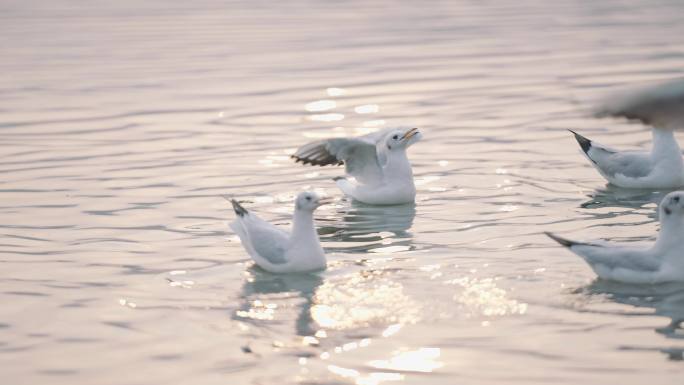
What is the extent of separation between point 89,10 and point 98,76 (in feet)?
37.6

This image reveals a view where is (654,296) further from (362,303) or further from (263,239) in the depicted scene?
(263,239)

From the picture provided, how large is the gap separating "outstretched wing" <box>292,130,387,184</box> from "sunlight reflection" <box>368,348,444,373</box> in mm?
5834

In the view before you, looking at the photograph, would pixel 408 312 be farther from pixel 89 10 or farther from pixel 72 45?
pixel 89 10

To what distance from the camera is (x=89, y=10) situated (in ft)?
119

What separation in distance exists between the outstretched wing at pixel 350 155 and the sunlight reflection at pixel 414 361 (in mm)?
5834

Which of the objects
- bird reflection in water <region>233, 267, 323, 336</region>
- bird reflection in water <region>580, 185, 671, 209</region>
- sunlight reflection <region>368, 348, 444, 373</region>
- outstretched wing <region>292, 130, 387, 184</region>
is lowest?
sunlight reflection <region>368, 348, 444, 373</region>

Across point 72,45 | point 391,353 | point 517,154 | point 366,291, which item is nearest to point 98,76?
point 72,45

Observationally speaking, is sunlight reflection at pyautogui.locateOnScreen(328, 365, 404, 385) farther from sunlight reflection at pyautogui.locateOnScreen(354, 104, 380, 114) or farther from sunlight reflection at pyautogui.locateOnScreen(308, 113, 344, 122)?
sunlight reflection at pyautogui.locateOnScreen(354, 104, 380, 114)

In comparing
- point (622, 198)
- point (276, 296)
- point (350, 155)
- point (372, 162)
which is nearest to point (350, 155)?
point (350, 155)

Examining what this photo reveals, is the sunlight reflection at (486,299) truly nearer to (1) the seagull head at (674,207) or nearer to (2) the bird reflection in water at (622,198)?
→ (1) the seagull head at (674,207)

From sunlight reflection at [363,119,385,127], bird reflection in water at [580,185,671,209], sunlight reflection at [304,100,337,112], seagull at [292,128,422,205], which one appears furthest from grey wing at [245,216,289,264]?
sunlight reflection at [304,100,337,112]

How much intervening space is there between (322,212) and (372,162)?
0.87 meters

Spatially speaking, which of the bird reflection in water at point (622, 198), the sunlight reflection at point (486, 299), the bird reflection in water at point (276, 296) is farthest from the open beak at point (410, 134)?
the sunlight reflection at point (486, 299)

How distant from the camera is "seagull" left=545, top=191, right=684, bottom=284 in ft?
36.7
